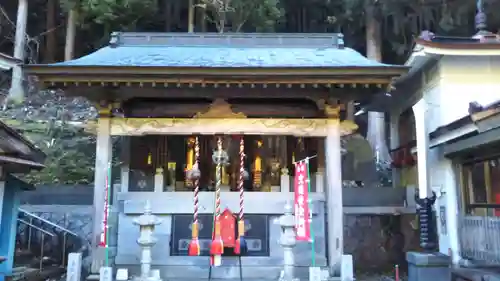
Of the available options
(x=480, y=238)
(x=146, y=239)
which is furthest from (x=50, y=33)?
(x=480, y=238)

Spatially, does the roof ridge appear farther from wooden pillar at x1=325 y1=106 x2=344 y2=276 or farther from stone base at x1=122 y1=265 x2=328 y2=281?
stone base at x1=122 y1=265 x2=328 y2=281

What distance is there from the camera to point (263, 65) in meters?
8.76

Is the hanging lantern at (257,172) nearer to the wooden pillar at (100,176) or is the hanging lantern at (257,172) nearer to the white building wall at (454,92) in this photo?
the wooden pillar at (100,176)

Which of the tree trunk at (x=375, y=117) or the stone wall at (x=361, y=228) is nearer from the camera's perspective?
the stone wall at (x=361, y=228)

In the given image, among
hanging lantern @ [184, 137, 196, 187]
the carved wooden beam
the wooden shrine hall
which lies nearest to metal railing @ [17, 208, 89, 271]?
the wooden shrine hall

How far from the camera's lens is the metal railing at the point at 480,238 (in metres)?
8.07

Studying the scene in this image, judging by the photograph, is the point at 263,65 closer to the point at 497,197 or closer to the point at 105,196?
the point at 105,196

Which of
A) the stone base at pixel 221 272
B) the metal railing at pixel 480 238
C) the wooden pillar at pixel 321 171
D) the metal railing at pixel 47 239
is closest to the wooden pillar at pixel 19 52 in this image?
the metal railing at pixel 47 239

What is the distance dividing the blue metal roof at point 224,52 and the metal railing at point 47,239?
18.1 ft

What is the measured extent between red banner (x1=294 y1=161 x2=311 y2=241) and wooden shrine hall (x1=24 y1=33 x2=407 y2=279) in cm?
85

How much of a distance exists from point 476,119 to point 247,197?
4808 mm

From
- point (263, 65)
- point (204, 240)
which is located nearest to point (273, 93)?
point (263, 65)

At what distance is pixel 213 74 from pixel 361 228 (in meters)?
7.85

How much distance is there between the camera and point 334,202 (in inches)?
358
